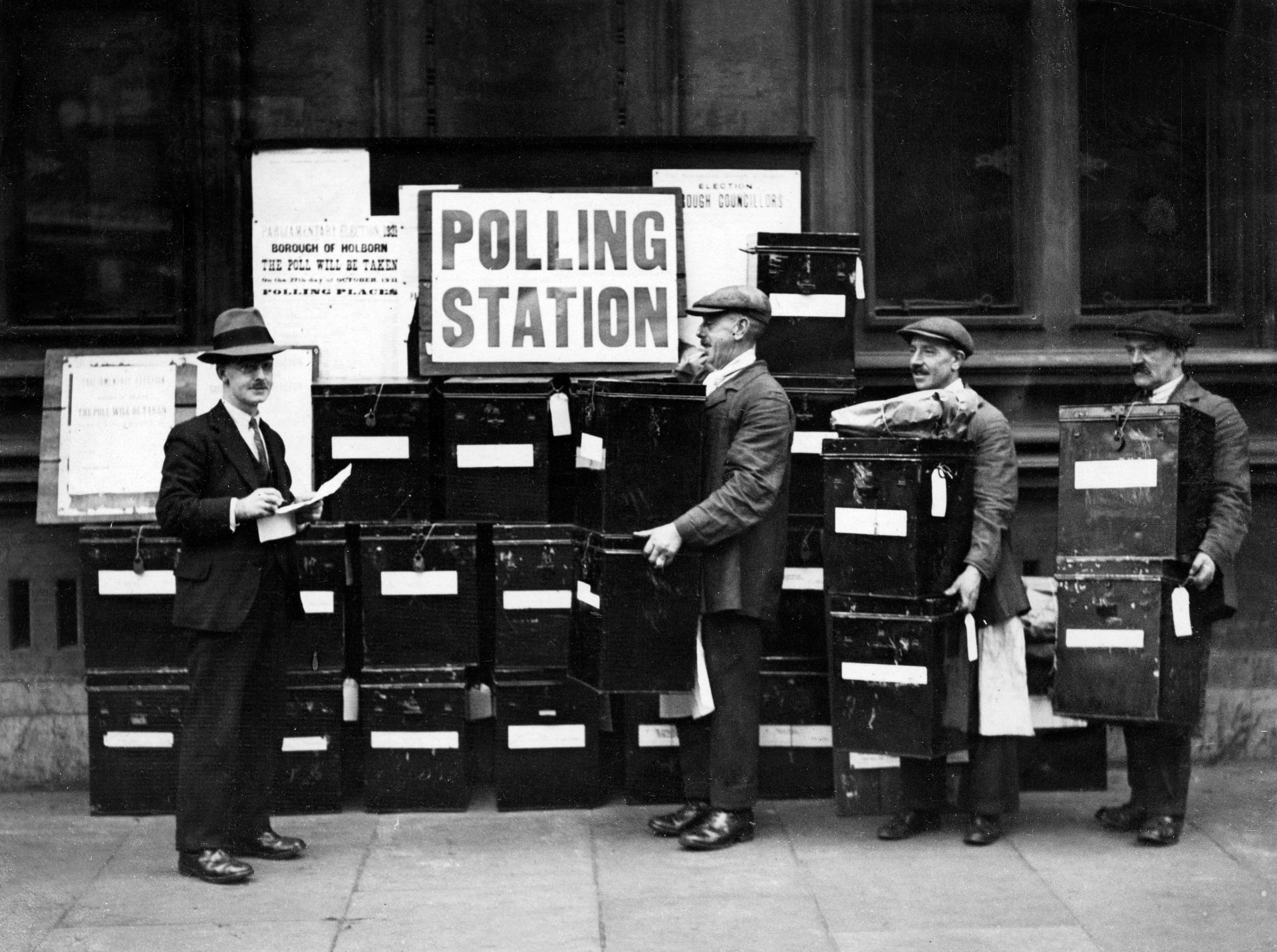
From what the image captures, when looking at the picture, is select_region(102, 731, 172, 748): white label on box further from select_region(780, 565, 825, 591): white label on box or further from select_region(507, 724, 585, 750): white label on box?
select_region(780, 565, 825, 591): white label on box

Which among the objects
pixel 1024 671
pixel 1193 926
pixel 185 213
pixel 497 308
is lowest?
pixel 1193 926

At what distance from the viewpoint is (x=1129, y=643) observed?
23.3 feet

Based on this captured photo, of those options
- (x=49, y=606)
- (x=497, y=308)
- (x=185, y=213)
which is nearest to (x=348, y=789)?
(x=49, y=606)

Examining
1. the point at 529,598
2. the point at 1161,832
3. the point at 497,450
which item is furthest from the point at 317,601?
the point at 1161,832

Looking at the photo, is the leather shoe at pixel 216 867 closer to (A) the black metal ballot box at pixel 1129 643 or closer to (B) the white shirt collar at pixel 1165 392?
(A) the black metal ballot box at pixel 1129 643

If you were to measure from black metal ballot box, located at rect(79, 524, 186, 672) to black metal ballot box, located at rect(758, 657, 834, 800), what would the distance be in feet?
9.23

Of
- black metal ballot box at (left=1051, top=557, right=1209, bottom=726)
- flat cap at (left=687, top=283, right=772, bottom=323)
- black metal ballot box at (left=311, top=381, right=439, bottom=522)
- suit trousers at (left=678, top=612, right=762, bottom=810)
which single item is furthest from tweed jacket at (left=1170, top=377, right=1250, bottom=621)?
black metal ballot box at (left=311, top=381, right=439, bottom=522)

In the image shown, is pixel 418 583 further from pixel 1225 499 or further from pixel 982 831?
pixel 1225 499

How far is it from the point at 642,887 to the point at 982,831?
163cm

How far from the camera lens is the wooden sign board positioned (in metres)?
7.88

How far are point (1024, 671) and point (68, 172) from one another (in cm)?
563

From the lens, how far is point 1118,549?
7.15 m

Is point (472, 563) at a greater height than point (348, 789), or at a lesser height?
greater

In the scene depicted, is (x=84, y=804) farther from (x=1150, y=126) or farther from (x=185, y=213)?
(x=1150, y=126)
